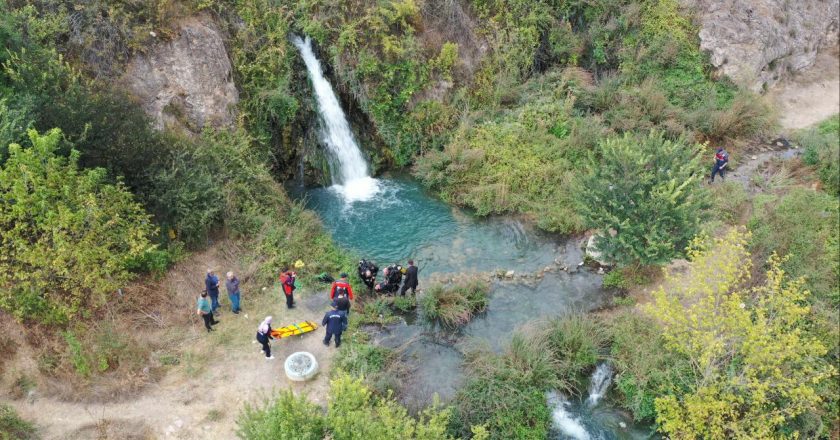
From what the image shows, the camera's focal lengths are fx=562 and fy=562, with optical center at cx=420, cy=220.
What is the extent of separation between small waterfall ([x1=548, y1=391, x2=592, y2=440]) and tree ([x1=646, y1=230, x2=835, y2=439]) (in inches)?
61.3

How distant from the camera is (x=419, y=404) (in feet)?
36.9

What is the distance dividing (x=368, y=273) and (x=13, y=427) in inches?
297

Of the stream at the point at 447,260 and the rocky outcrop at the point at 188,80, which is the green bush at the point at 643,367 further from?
the rocky outcrop at the point at 188,80

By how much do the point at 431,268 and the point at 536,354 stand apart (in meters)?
4.42

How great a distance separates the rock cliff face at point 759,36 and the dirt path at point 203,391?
18.8 metres

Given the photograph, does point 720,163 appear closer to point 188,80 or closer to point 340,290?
point 340,290

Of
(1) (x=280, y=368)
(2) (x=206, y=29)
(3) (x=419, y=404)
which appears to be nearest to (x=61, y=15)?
(2) (x=206, y=29)

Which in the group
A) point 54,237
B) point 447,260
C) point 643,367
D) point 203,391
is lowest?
point 643,367

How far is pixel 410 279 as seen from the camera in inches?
538

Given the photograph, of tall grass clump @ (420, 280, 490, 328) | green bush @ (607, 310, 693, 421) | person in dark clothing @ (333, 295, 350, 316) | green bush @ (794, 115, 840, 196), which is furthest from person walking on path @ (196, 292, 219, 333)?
green bush @ (794, 115, 840, 196)

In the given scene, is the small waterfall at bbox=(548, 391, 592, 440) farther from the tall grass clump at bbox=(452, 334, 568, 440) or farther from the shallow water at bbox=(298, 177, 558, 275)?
the shallow water at bbox=(298, 177, 558, 275)

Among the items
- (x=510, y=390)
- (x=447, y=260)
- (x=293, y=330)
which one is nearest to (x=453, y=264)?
(x=447, y=260)

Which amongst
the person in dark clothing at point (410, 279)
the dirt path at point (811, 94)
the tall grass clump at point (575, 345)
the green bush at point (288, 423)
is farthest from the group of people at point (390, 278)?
the dirt path at point (811, 94)

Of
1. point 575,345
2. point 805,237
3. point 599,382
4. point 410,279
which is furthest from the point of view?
point 805,237
